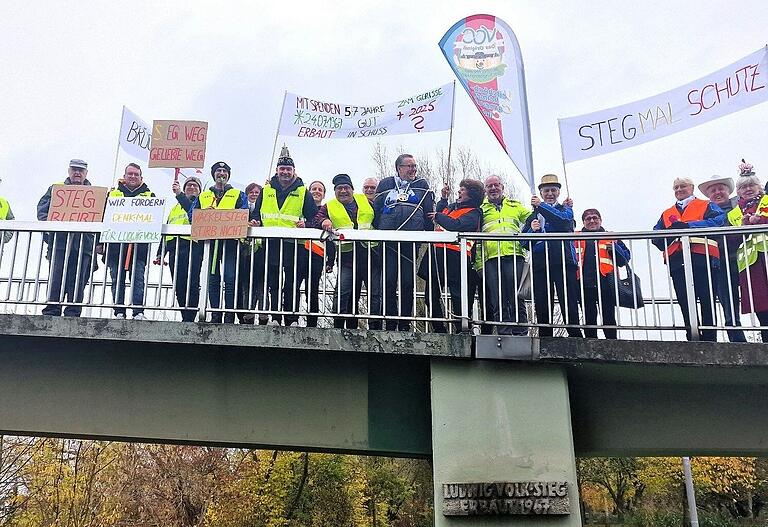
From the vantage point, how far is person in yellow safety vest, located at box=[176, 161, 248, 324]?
24.0ft

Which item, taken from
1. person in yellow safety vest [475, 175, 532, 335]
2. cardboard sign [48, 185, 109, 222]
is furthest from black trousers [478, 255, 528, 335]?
cardboard sign [48, 185, 109, 222]

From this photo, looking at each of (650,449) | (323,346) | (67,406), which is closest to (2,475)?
(67,406)

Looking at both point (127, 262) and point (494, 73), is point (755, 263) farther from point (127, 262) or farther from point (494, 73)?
point (127, 262)

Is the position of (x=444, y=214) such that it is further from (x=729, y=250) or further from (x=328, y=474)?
(x=328, y=474)

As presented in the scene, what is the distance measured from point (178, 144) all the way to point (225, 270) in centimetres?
203

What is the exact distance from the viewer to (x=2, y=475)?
18.4 m

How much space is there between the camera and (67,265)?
724 centimetres

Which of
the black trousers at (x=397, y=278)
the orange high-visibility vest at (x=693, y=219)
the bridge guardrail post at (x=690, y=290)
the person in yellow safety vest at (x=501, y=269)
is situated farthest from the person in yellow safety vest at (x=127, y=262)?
the orange high-visibility vest at (x=693, y=219)

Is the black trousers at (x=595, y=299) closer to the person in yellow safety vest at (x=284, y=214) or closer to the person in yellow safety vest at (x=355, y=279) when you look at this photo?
the person in yellow safety vest at (x=355, y=279)

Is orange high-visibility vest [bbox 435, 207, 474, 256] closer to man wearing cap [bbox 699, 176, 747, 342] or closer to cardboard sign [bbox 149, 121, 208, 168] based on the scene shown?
man wearing cap [bbox 699, 176, 747, 342]

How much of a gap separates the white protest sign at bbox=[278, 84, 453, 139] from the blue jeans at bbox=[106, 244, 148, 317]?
2832 millimetres

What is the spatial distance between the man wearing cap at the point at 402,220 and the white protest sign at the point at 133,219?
2135mm

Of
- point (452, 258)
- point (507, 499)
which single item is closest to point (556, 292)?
point (452, 258)

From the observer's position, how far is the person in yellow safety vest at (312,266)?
7.24 metres
